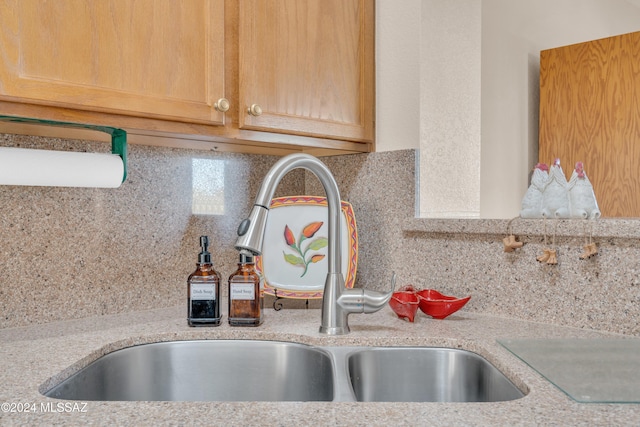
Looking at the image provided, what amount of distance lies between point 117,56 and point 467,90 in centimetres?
105

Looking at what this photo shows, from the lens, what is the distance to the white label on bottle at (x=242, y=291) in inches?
46.4

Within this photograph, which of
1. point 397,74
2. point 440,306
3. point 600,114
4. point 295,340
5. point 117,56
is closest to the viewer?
point 117,56

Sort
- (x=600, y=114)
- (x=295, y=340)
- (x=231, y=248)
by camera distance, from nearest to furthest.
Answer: (x=295, y=340), (x=231, y=248), (x=600, y=114)

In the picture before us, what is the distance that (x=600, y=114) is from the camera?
1.88 meters

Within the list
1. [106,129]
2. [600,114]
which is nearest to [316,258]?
[106,129]

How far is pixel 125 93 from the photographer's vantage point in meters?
0.99

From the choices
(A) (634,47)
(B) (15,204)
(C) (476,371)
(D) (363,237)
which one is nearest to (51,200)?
(B) (15,204)

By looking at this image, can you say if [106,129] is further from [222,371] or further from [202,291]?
[222,371]

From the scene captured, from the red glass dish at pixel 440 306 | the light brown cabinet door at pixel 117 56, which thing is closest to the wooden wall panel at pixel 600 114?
the red glass dish at pixel 440 306

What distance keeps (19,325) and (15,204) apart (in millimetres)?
267

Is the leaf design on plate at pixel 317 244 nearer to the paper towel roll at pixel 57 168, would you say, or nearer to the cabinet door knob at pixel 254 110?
the cabinet door knob at pixel 254 110

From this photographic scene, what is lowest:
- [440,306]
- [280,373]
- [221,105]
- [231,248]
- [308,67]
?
[280,373]

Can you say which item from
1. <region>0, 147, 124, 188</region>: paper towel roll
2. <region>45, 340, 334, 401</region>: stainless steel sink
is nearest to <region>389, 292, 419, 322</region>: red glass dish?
<region>45, 340, 334, 401</region>: stainless steel sink

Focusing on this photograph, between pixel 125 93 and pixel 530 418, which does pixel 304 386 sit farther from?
pixel 125 93
